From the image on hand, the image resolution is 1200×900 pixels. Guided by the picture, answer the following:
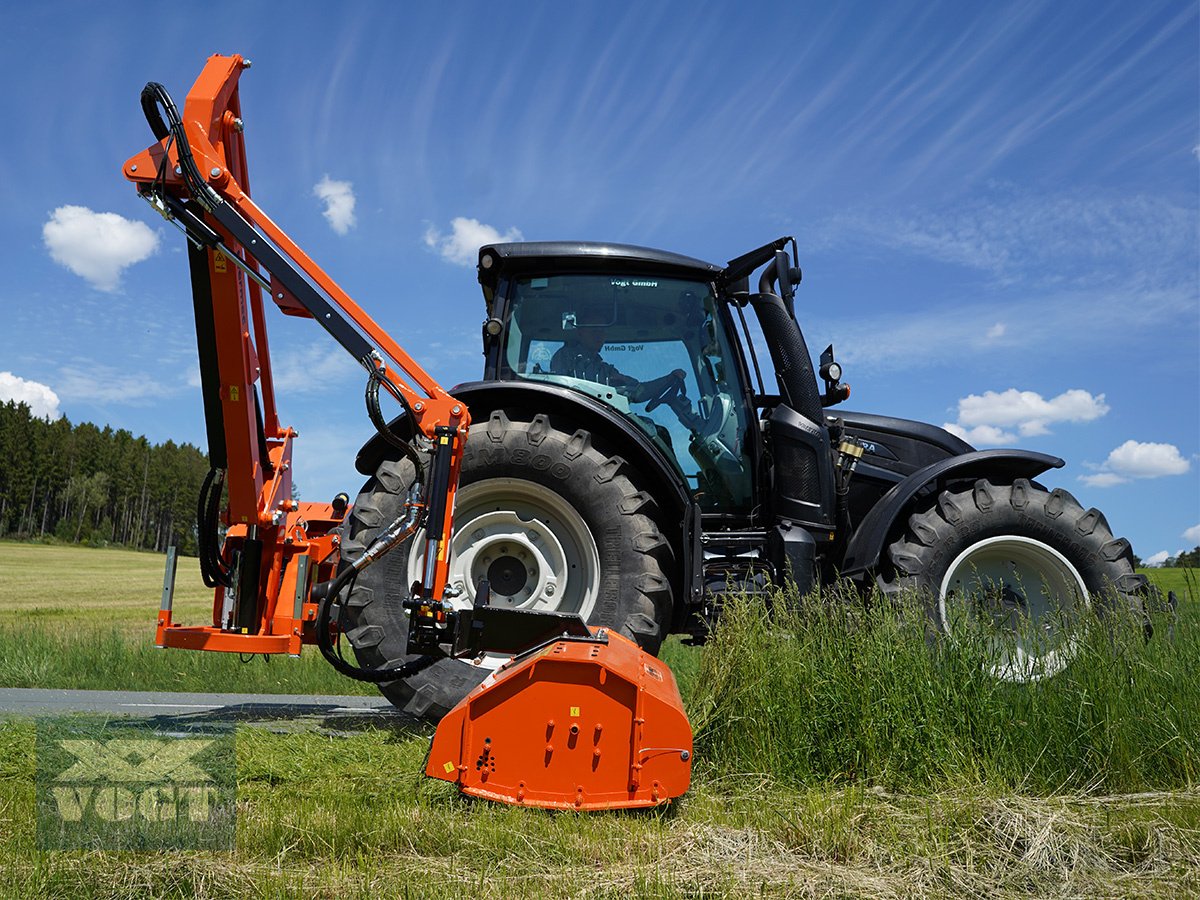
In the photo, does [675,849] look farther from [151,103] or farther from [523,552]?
[151,103]

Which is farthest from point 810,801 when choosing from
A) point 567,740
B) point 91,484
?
point 91,484

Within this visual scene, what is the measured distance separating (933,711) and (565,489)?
1.97m

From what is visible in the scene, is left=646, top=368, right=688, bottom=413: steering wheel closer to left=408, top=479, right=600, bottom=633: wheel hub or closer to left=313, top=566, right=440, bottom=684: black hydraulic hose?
left=408, top=479, right=600, bottom=633: wheel hub

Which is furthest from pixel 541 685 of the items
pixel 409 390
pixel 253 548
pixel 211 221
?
pixel 211 221

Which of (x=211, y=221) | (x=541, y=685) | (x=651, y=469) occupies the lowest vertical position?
(x=541, y=685)

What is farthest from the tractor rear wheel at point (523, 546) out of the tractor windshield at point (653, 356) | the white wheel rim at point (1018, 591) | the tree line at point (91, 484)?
the tree line at point (91, 484)

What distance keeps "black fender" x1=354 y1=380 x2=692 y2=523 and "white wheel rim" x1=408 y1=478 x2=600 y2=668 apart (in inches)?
16.9

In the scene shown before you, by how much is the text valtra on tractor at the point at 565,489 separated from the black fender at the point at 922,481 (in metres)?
0.02

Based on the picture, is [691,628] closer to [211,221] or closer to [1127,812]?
[1127,812]

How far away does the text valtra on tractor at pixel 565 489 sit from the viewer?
4.11 metres

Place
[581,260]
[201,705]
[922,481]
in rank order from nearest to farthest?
1. [922,481]
2. [581,260]
3. [201,705]

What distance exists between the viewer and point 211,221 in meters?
4.12

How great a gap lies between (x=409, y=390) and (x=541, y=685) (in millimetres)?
1814

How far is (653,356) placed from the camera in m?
5.20
